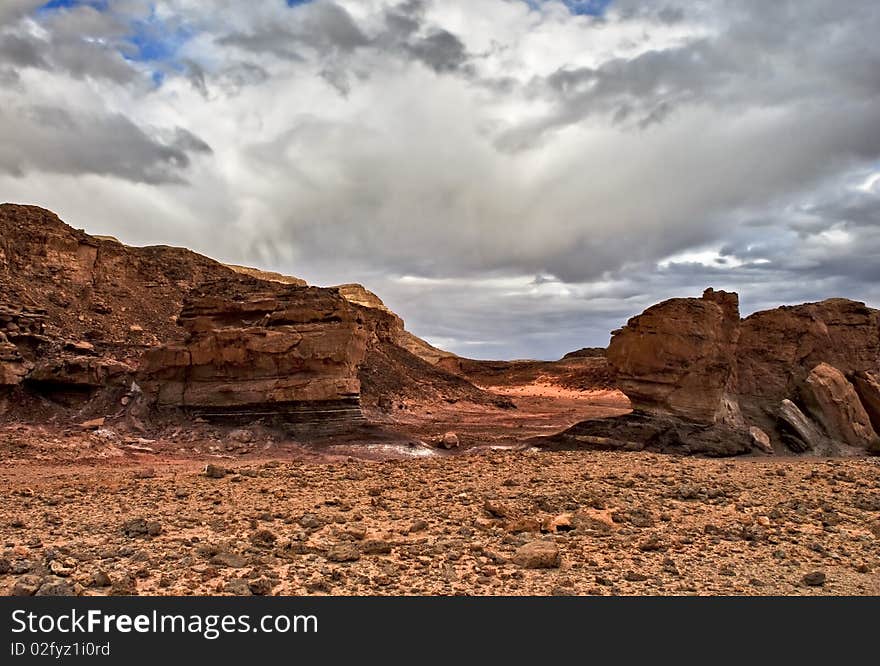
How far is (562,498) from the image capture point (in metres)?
8.42

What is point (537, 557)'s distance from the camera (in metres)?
5.62

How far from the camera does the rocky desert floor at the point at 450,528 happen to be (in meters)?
5.24

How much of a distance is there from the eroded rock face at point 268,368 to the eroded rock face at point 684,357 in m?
7.64

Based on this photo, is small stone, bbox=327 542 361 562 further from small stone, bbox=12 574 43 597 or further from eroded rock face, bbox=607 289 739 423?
eroded rock face, bbox=607 289 739 423

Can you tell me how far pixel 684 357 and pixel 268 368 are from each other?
10846mm

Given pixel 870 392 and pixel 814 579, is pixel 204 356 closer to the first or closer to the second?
pixel 814 579

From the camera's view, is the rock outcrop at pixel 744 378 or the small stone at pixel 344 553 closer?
the small stone at pixel 344 553

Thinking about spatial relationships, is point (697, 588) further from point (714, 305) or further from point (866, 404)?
point (866, 404)

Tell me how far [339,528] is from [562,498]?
3.16 meters

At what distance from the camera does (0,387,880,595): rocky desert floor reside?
5238 millimetres

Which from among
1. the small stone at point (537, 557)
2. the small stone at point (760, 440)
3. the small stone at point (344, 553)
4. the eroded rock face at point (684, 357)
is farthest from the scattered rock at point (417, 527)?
the small stone at point (760, 440)

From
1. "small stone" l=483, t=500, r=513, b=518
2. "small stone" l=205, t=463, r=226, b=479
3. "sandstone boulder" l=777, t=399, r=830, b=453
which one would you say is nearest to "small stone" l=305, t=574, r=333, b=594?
"small stone" l=483, t=500, r=513, b=518

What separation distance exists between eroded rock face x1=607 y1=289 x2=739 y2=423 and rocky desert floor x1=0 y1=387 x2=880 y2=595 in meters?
3.13

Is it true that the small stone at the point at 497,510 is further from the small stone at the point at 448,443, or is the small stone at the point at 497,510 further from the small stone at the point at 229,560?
the small stone at the point at 448,443
